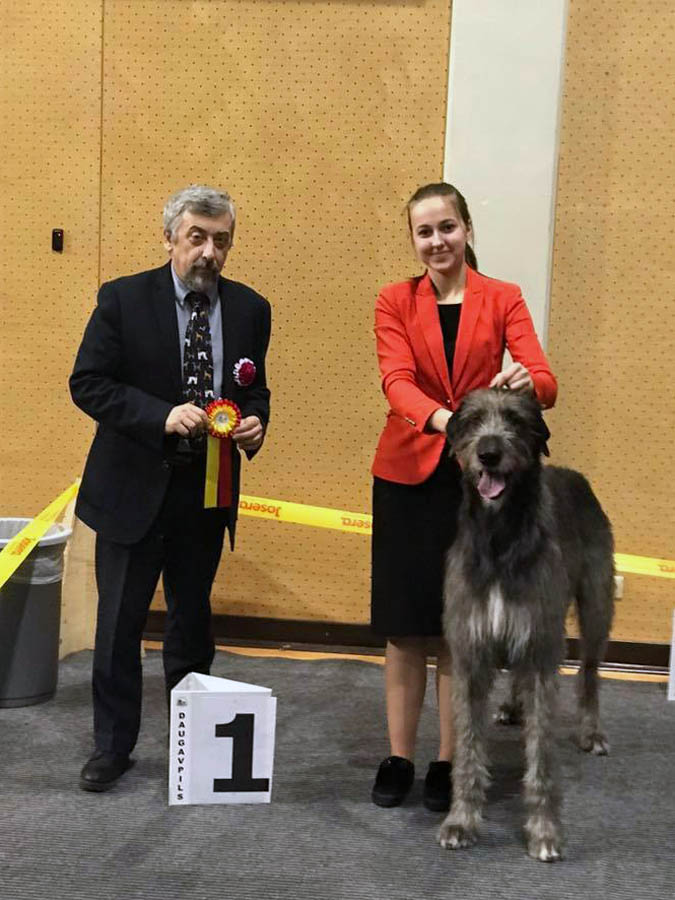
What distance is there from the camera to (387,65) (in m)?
4.01

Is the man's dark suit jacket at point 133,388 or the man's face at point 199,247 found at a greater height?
the man's face at point 199,247

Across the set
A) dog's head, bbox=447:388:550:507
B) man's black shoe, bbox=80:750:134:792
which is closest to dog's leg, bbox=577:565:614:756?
dog's head, bbox=447:388:550:507

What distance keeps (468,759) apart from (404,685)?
341 mm

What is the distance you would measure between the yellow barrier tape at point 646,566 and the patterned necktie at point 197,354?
2.11 meters

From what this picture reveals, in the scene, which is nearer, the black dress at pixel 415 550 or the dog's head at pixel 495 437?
the dog's head at pixel 495 437

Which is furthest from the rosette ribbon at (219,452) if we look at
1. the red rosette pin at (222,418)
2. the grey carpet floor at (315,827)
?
the grey carpet floor at (315,827)

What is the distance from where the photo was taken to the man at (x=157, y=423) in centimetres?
268

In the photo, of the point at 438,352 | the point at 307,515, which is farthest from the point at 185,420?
the point at 307,515

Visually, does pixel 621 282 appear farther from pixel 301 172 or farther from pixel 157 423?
pixel 157 423

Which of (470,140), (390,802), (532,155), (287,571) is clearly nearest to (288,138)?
(470,140)

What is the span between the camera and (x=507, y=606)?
244 cm

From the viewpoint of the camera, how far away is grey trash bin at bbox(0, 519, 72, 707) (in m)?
3.46

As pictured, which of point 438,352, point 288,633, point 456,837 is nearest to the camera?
point 456,837

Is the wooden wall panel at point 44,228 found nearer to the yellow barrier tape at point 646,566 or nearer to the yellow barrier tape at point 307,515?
the yellow barrier tape at point 307,515
